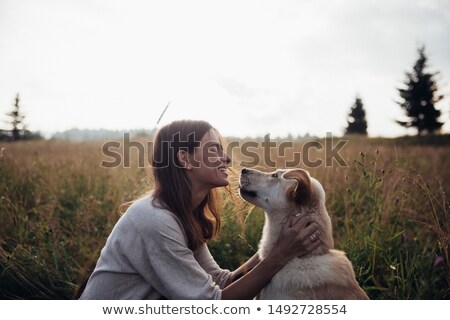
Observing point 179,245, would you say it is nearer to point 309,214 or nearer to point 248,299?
point 248,299

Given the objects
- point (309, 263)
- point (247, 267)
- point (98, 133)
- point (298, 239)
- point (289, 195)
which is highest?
point (98, 133)

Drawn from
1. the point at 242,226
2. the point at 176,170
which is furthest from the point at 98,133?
the point at 176,170

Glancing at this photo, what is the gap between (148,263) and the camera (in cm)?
250

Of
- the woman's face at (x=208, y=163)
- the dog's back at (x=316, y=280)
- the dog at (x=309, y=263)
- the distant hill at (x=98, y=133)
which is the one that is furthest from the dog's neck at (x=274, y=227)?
the distant hill at (x=98, y=133)

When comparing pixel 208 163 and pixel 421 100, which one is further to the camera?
pixel 421 100

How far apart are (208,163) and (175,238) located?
552 millimetres

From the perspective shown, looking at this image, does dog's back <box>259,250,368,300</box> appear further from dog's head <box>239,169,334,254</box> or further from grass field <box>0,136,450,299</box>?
grass field <box>0,136,450,299</box>

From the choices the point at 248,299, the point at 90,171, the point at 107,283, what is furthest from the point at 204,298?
the point at 90,171

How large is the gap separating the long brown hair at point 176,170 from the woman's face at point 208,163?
0.04 meters

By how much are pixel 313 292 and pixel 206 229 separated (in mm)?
885

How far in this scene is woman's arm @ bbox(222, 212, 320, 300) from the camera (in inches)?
102

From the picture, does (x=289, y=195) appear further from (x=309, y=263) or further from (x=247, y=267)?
(x=247, y=267)

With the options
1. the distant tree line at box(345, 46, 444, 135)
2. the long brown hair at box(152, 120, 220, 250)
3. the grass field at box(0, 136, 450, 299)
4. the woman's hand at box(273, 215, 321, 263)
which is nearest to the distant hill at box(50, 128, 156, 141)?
the grass field at box(0, 136, 450, 299)
